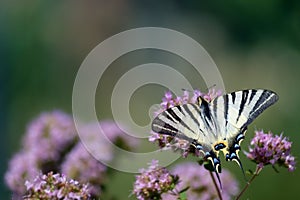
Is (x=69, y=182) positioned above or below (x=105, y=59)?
below

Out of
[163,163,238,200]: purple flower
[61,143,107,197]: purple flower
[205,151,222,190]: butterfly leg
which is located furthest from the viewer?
[61,143,107,197]: purple flower

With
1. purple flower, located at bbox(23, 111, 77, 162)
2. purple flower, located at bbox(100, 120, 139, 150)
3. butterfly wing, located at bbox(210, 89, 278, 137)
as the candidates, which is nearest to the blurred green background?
purple flower, located at bbox(23, 111, 77, 162)

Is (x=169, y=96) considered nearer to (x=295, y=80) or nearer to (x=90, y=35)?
(x=295, y=80)

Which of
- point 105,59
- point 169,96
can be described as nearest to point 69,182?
point 169,96

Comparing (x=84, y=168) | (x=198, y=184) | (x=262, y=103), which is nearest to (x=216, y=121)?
(x=262, y=103)

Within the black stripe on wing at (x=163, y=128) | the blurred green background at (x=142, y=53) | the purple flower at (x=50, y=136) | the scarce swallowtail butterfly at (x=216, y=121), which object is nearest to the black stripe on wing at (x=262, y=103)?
the scarce swallowtail butterfly at (x=216, y=121)

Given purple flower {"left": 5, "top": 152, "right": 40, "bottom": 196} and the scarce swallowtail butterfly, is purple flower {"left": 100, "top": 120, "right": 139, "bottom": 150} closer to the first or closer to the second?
purple flower {"left": 5, "top": 152, "right": 40, "bottom": 196}

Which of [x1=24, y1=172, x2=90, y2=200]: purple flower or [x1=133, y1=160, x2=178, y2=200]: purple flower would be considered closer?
[x1=24, y1=172, x2=90, y2=200]: purple flower
